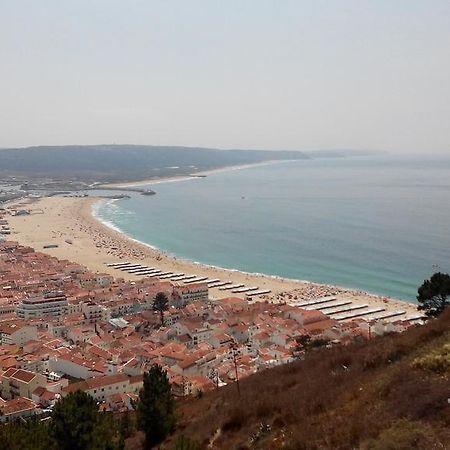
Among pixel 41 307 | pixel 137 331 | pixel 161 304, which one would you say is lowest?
pixel 137 331

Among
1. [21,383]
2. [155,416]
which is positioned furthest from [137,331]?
[155,416]

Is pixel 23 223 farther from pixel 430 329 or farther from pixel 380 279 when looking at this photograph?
pixel 430 329

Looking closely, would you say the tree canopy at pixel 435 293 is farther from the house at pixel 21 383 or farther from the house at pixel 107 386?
the house at pixel 21 383

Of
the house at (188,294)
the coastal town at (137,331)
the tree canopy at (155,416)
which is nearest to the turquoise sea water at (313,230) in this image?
the coastal town at (137,331)

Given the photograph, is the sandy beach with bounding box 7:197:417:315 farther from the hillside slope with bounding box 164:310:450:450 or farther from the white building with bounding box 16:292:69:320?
the hillside slope with bounding box 164:310:450:450

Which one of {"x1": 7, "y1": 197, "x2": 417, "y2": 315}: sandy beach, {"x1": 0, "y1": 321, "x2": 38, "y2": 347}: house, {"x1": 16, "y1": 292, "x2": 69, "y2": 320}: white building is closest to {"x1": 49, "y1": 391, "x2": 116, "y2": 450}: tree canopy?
{"x1": 0, "y1": 321, "x2": 38, "y2": 347}: house

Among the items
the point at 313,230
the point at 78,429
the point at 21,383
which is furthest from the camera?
the point at 313,230

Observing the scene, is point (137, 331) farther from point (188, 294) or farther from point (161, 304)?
point (188, 294)

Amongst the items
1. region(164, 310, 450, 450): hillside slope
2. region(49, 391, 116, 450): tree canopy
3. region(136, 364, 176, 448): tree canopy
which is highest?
region(164, 310, 450, 450): hillside slope
